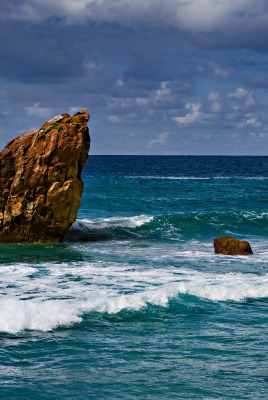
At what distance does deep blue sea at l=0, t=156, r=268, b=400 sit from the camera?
12367 mm

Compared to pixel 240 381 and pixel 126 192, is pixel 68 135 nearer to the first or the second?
pixel 240 381

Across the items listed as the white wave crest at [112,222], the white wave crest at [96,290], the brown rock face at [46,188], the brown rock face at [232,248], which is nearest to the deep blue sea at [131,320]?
the white wave crest at [96,290]

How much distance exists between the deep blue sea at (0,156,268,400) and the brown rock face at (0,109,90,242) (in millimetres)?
1021

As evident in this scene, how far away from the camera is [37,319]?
53.4ft

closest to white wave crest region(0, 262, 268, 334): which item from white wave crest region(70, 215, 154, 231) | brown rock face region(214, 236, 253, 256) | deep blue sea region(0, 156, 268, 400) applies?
deep blue sea region(0, 156, 268, 400)

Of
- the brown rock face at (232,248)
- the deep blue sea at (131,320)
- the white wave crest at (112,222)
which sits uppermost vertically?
the white wave crest at (112,222)

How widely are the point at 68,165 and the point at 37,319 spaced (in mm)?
14643

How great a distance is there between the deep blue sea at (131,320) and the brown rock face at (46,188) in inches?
40.2

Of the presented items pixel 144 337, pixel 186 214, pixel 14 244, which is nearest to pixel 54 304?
pixel 144 337

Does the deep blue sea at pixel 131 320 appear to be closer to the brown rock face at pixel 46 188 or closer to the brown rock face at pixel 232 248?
A: the brown rock face at pixel 232 248

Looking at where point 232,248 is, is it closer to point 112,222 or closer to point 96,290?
point 96,290

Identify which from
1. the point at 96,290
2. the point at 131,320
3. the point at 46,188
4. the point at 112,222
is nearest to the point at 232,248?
the point at 46,188

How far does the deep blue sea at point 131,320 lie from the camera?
1237 cm

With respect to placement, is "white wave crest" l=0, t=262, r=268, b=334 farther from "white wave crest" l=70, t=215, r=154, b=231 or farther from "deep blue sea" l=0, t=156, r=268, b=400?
"white wave crest" l=70, t=215, r=154, b=231
